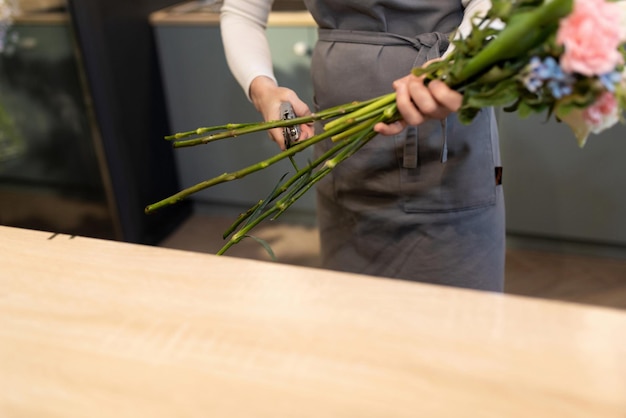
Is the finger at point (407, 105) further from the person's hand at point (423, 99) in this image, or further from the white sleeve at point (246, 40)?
the white sleeve at point (246, 40)

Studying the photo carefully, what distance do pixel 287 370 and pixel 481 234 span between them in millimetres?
554

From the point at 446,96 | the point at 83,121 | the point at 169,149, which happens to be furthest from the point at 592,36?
the point at 169,149

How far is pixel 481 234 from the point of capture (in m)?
0.96

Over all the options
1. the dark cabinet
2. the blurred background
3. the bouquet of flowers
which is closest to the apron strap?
the bouquet of flowers

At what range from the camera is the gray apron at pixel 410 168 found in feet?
3.01

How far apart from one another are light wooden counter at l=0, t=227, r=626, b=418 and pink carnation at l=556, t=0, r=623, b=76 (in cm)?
20

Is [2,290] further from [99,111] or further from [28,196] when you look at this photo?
[28,196]

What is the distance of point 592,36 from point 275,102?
21.1 inches

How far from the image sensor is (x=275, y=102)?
0.97m

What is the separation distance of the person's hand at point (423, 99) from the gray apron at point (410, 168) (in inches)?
7.3

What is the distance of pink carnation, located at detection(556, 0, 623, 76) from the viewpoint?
0.52m

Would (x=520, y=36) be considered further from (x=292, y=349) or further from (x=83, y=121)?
(x=83, y=121)

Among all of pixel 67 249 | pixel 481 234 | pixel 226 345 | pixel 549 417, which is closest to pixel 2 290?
pixel 67 249

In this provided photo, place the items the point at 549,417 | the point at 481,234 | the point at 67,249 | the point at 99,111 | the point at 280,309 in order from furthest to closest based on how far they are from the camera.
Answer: the point at 99,111
the point at 481,234
the point at 67,249
the point at 280,309
the point at 549,417
